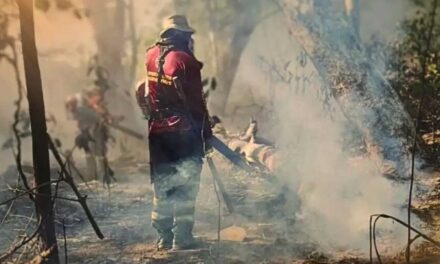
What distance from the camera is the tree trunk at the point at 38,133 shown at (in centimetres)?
228

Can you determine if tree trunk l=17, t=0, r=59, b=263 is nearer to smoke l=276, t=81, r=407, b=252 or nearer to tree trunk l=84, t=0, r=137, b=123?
tree trunk l=84, t=0, r=137, b=123

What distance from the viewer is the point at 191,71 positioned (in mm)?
2365

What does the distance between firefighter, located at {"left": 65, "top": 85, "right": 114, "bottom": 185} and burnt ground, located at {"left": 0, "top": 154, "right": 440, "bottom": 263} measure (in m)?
0.08

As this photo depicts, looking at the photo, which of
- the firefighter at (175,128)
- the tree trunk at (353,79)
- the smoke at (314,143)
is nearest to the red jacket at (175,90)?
the firefighter at (175,128)

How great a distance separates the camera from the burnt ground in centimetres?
238

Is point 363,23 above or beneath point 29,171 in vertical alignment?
above

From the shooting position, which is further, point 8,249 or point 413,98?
point 413,98

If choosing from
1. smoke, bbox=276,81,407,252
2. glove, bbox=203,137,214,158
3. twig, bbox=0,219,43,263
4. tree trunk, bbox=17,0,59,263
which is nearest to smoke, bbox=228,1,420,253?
smoke, bbox=276,81,407,252

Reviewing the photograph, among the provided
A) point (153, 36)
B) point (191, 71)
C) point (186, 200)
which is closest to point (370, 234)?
point (186, 200)

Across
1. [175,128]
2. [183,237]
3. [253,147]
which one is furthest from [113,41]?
[183,237]

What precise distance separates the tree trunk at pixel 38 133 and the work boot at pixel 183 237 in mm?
432

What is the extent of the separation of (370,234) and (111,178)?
1.01 m

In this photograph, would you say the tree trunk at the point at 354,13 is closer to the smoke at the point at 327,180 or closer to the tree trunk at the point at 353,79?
the tree trunk at the point at 353,79

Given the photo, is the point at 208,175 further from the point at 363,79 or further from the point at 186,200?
the point at 363,79
